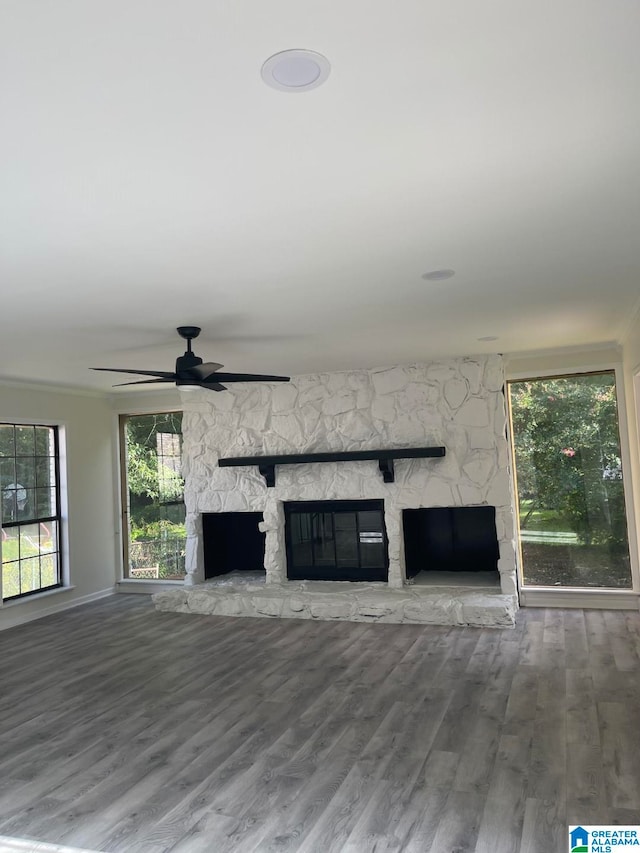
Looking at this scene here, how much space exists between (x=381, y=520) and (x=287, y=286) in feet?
12.6

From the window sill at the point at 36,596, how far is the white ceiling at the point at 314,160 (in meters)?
3.66

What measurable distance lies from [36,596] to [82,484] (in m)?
1.43

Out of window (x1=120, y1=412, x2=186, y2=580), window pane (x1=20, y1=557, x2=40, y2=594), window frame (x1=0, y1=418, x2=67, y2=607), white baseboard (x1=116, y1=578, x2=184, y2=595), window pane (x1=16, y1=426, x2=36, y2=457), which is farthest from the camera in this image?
window (x1=120, y1=412, x2=186, y2=580)

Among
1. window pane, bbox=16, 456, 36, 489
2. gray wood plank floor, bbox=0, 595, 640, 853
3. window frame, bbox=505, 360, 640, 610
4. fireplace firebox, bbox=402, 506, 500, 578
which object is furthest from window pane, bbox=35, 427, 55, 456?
window frame, bbox=505, 360, 640, 610

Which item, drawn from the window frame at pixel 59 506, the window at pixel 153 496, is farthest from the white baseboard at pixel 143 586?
the window frame at pixel 59 506

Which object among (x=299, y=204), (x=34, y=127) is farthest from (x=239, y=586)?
(x=34, y=127)

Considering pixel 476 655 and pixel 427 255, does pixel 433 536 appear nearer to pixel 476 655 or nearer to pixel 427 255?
pixel 476 655

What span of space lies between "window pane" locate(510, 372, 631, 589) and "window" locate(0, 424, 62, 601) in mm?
5336

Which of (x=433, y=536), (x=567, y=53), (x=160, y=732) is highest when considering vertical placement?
(x=567, y=53)

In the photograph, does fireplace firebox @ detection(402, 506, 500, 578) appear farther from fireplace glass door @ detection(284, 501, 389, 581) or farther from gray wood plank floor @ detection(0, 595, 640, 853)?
gray wood plank floor @ detection(0, 595, 640, 853)

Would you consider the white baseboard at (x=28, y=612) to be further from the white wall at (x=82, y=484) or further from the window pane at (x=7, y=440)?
the window pane at (x=7, y=440)

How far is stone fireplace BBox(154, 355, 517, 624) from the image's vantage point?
21.1 feet

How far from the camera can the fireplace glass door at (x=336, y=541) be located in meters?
6.93

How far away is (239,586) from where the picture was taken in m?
7.07
